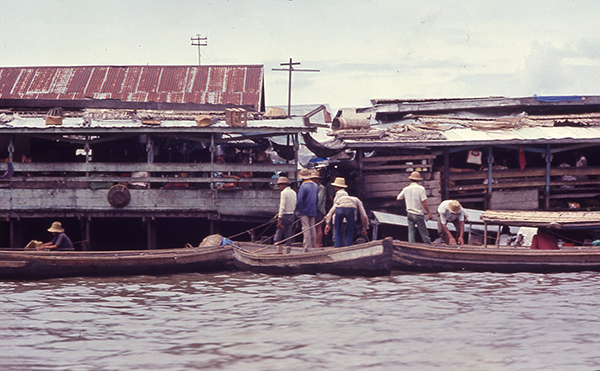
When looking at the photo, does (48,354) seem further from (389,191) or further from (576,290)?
(389,191)

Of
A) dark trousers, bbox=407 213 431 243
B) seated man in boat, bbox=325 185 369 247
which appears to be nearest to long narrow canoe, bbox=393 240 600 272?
dark trousers, bbox=407 213 431 243

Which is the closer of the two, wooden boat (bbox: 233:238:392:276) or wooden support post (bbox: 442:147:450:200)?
wooden boat (bbox: 233:238:392:276)

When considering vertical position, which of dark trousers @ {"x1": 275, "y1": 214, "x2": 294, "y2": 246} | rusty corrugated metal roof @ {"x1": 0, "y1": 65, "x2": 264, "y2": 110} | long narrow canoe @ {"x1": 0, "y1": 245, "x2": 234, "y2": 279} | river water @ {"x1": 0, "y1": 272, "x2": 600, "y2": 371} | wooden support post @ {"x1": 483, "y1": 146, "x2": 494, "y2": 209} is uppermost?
rusty corrugated metal roof @ {"x1": 0, "y1": 65, "x2": 264, "y2": 110}

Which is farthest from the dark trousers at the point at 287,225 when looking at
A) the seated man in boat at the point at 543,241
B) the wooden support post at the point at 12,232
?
the wooden support post at the point at 12,232

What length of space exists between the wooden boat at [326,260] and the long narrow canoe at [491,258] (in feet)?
2.68

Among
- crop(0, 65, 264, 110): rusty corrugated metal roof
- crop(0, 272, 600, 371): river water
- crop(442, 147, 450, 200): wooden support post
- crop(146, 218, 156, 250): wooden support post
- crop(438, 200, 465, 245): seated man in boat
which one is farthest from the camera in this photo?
crop(0, 65, 264, 110): rusty corrugated metal roof

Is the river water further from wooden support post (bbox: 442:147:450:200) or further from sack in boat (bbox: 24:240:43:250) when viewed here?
wooden support post (bbox: 442:147:450:200)

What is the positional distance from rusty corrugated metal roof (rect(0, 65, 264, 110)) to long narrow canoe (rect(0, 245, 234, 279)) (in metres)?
14.5

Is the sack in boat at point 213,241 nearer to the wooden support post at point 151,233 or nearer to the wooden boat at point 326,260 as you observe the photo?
the wooden boat at point 326,260

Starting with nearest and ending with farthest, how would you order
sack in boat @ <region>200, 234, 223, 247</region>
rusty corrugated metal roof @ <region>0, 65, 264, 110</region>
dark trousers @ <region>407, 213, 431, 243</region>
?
1. dark trousers @ <region>407, 213, 431, 243</region>
2. sack in boat @ <region>200, 234, 223, 247</region>
3. rusty corrugated metal roof @ <region>0, 65, 264, 110</region>

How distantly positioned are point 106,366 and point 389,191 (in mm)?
11232

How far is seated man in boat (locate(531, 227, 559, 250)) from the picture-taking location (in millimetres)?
15188

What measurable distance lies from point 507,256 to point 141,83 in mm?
20187

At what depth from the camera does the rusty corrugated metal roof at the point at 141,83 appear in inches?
1158
